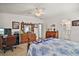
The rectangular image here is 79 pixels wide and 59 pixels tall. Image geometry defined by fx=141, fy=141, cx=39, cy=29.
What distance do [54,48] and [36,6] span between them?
74 centimetres

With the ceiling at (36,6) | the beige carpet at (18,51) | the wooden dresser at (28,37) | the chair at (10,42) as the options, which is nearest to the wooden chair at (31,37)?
the wooden dresser at (28,37)

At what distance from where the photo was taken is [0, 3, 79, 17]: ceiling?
2.26 meters

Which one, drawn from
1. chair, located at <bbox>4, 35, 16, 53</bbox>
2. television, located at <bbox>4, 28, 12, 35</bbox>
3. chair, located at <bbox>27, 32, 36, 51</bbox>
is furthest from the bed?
television, located at <bbox>4, 28, 12, 35</bbox>

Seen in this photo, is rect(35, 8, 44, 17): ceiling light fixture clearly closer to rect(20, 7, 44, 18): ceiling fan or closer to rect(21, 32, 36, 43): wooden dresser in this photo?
rect(20, 7, 44, 18): ceiling fan

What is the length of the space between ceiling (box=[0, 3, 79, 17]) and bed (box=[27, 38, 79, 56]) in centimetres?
49

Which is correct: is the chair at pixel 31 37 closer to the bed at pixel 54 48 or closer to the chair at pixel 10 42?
the bed at pixel 54 48

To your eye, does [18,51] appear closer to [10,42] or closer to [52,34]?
[10,42]

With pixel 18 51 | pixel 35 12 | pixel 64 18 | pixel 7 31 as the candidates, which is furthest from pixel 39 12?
pixel 18 51

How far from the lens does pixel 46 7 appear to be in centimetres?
229

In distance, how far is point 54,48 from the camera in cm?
228

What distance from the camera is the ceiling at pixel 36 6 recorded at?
2.26m

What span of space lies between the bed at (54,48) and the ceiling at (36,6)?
488 mm

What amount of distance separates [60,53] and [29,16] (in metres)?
0.78

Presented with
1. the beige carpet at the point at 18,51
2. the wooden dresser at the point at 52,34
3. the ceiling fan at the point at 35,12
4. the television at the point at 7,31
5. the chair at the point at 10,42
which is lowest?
the beige carpet at the point at 18,51
